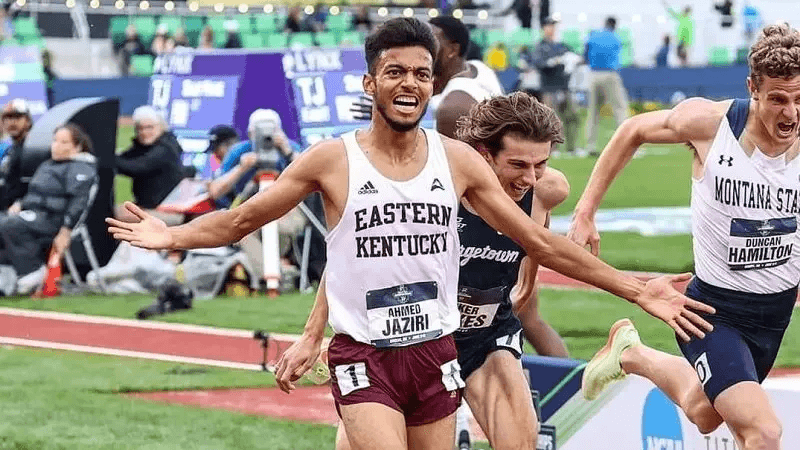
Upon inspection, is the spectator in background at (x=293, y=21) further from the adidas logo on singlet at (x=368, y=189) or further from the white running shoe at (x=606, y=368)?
the adidas logo on singlet at (x=368, y=189)

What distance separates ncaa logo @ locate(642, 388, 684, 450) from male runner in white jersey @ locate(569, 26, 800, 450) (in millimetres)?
456

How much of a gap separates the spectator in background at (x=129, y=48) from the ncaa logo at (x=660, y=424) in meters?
31.3

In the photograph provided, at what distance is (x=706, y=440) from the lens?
7613 millimetres

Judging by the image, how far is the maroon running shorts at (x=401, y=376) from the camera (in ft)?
19.8

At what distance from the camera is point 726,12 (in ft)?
148

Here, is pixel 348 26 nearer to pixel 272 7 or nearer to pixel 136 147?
pixel 272 7

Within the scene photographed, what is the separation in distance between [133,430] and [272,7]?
118 ft

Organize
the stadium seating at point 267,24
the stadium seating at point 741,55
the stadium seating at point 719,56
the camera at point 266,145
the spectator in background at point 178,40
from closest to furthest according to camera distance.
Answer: the camera at point 266,145, the spectator in background at point 178,40, the stadium seating at point 741,55, the stadium seating at point 267,24, the stadium seating at point 719,56

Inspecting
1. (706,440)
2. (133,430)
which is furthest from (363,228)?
(133,430)

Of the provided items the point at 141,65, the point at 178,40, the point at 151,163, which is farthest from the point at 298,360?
the point at 141,65

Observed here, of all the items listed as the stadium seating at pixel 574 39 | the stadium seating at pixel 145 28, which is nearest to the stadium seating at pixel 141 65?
the stadium seating at pixel 145 28

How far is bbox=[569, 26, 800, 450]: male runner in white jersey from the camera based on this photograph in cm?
672

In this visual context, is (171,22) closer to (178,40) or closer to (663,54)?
(178,40)

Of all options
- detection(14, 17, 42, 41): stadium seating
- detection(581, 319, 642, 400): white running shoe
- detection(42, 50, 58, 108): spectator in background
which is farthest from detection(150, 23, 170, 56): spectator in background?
detection(581, 319, 642, 400): white running shoe
